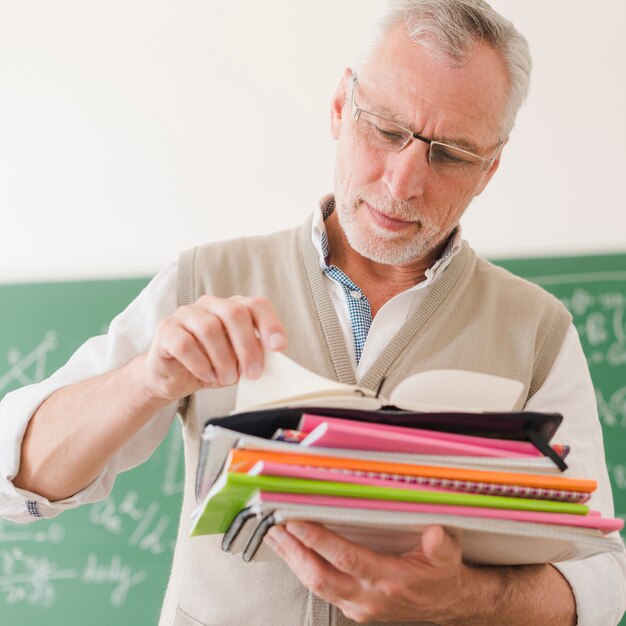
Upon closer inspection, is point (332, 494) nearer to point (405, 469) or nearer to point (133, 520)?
point (405, 469)

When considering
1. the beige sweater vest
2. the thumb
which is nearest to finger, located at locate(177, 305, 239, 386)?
the thumb

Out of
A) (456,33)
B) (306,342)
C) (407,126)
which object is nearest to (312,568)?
(306,342)

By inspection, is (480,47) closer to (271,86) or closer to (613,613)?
(613,613)

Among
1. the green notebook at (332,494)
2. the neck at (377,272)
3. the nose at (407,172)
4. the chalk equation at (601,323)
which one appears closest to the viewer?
the green notebook at (332,494)

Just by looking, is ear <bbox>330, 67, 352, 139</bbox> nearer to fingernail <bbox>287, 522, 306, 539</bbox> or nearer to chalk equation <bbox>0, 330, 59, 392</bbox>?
fingernail <bbox>287, 522, 306, 539</bbox>

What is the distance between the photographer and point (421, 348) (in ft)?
4.38

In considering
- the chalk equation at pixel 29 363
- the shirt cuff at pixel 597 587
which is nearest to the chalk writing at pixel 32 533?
the chalk equation at pixel 29 363

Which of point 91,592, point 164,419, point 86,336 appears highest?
point 164,419

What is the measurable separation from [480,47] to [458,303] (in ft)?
1.38

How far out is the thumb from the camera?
81 centimetres

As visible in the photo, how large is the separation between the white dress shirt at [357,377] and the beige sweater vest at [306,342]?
0.03 m

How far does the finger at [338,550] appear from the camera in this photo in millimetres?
822

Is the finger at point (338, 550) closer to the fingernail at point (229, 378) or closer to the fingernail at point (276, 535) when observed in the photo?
the fingernail at point (276, 535)

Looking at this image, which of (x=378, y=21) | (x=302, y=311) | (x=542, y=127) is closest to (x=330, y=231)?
(x=302, y=311)
